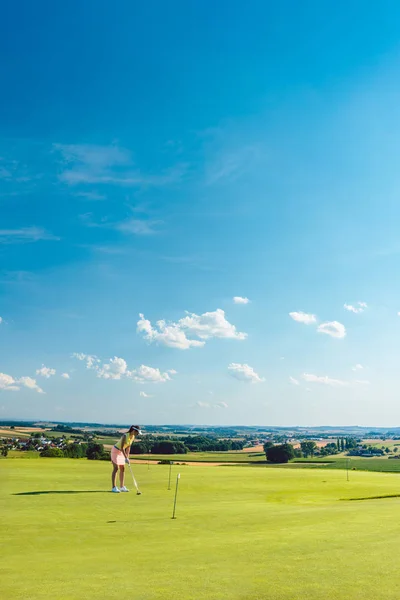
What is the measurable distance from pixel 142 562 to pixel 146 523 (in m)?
4.39

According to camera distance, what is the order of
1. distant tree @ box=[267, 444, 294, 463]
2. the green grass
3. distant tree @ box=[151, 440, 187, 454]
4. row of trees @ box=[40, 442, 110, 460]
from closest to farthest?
row of trees @ box=[40, 442, 110, 460], the green grass, distant tree @ box=[267, 444, 294, 463], distant tree @ box=[151, 440, 187, 454]

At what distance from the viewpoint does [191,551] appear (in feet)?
29.0

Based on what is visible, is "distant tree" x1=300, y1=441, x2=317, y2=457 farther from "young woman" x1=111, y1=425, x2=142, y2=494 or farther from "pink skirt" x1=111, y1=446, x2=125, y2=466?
"pink skirt" x1=111, y1=446, x2=125, y2=466

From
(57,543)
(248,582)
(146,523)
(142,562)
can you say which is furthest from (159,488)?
A: (248,582)

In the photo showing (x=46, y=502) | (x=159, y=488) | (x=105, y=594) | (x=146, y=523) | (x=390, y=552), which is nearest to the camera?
(x=105, y=594)

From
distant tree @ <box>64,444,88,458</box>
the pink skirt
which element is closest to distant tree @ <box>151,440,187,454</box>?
distant tree @ <box>64,444,88,458</box>

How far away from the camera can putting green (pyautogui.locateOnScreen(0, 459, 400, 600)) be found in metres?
6.41

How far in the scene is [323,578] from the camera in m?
6.93

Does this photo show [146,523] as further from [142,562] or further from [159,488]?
[159,488]

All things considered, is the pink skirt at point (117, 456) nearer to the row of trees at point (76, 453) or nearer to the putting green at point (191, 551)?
the putting green at point (191, 551)

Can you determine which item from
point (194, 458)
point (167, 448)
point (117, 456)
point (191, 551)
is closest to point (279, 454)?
point (194, 458)

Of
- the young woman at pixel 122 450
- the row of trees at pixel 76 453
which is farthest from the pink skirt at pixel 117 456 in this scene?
the row of trees at pixel 76 453

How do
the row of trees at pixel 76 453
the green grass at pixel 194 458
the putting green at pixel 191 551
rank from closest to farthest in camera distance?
1. the putting green at pixel 191 551
2. the row of trees at pixel 76 453
3. the green grass at pixel 194 458

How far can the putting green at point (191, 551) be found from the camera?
6414mm
